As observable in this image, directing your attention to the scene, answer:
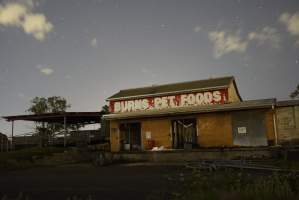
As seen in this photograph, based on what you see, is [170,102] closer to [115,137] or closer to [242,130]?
[115,137]

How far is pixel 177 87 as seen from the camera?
90.1ft

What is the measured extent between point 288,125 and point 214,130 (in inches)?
190

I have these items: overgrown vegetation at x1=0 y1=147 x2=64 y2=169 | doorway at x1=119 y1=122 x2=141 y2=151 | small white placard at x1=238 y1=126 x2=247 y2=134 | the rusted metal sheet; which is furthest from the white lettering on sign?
overgrown vegetation at x1=0 y1=147 x2=64 y2=169

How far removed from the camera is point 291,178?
5672 millimetres

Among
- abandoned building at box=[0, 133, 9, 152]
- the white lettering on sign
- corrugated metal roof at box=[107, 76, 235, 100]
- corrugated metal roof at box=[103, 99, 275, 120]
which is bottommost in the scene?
abandoned building at box=[0, 133, 9, 152]

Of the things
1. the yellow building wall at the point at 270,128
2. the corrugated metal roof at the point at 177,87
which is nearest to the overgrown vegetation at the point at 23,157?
the corrugated metal roof at the point at 177,87

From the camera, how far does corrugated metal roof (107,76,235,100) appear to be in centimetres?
2565

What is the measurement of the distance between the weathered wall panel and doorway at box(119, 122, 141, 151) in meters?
10.9

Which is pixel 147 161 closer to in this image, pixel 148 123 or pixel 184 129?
pixel 148 123

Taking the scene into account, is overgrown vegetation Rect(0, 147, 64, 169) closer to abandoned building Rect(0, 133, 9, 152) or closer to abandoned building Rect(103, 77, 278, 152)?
abandoned building Rect(103, 77, 278, 152)

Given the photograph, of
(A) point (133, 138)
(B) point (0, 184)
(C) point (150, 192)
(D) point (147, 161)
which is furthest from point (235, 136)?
(B) point (0, 184)

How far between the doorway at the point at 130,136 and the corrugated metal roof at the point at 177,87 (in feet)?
10.1

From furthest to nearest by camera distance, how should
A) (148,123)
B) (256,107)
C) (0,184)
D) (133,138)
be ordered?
(133,138) < (148,123) < (256,107) < (0,184)

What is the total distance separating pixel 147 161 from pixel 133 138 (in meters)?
4.81
